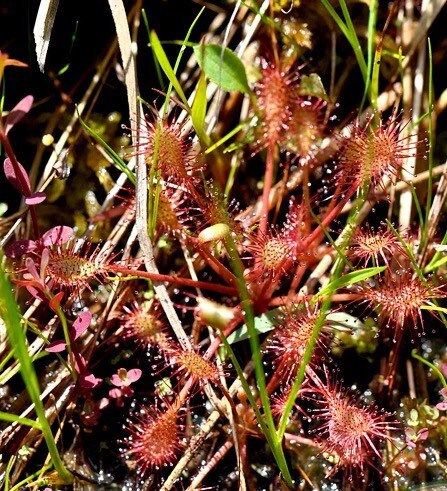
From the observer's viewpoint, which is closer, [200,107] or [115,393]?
[200,107]

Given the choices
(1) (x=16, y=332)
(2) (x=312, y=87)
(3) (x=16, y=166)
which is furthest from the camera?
(2) (x=312, y=87)

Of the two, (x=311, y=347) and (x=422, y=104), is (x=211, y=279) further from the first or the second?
(x=422, y=104)

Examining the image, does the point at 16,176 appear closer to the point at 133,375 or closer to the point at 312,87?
the point at 133,375

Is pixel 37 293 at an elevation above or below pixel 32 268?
below

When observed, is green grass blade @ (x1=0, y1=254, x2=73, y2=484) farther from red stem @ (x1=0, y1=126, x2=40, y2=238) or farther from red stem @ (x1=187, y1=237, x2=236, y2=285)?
red stem @ (x1=187, y1=237, x2=236, y2=285)

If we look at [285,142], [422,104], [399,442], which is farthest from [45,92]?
[399,442]

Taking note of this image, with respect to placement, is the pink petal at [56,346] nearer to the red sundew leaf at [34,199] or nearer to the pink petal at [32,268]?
the pink petal at [32,268]

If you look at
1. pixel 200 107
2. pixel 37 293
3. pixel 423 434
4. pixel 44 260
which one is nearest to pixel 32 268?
pixel 44 260
